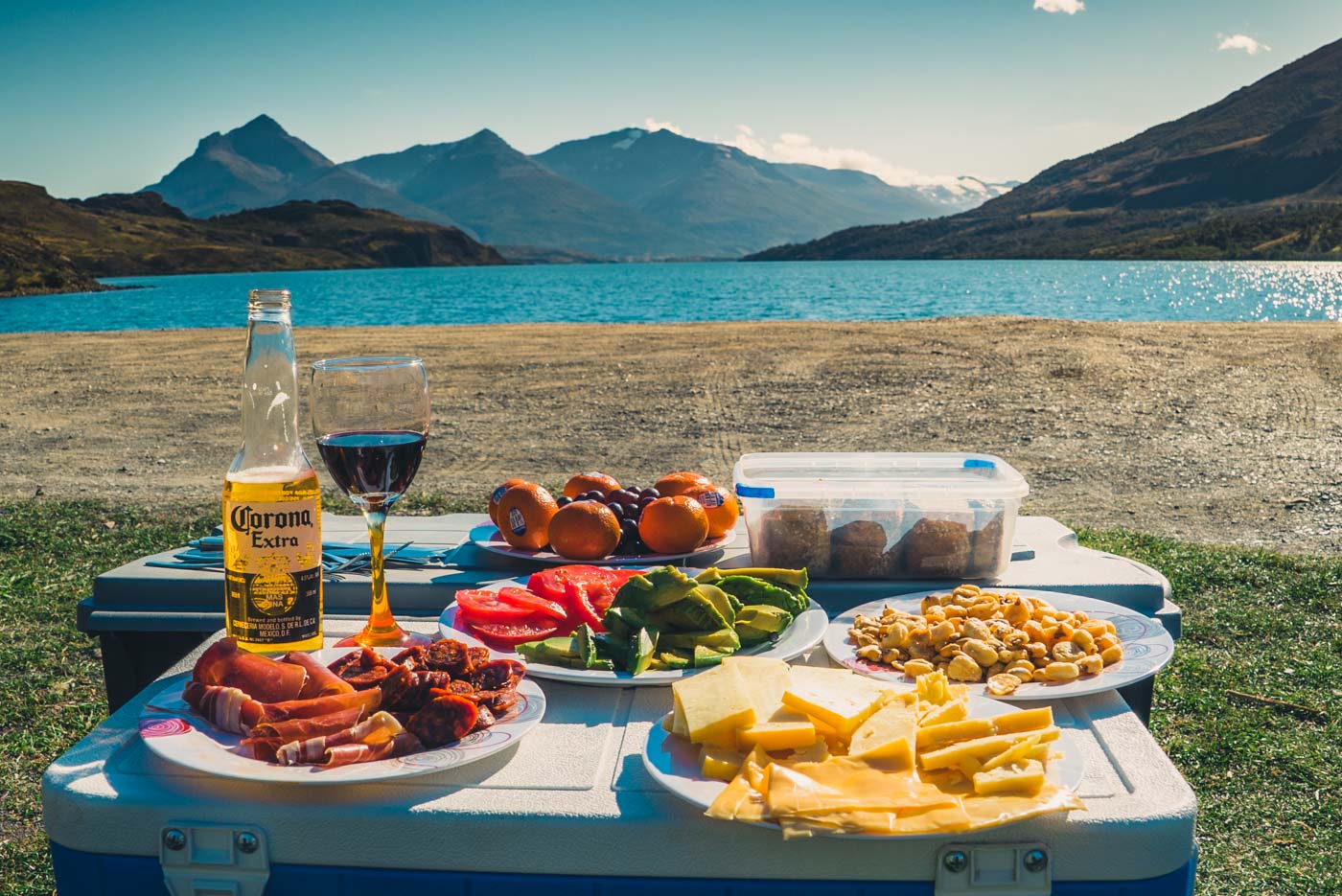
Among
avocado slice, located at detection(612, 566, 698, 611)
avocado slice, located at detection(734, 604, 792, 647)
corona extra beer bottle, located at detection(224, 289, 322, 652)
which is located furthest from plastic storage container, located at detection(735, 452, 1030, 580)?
corona extra beer bottle, located at detection(224, 289, 322, 652)

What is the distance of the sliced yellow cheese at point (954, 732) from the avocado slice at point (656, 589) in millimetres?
559

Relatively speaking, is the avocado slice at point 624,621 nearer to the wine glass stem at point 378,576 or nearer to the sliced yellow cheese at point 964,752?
the wine glass stem at point 378,576

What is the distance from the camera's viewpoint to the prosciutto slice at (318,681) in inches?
67.0

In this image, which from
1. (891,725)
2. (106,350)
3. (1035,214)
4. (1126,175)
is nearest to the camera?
(891,725)

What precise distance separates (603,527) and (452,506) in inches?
196

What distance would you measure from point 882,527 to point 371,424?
127 cm

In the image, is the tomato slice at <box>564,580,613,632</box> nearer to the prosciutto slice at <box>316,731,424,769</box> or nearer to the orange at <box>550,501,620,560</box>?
the orange at <box>550,501,620,560</box>

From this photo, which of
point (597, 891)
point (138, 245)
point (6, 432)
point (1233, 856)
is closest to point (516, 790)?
point (597, 891)

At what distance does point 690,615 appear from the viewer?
2029 mm

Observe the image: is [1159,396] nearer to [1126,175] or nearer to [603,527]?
[603,527]

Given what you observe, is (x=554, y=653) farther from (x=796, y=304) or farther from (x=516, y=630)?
(x=796, y=304)

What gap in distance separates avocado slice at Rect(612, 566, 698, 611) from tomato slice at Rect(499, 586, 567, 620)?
8.7 inches

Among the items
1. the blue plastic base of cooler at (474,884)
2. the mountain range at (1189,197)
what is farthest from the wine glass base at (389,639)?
the mountain range at (1189,197)

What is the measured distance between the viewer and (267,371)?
1867mm
